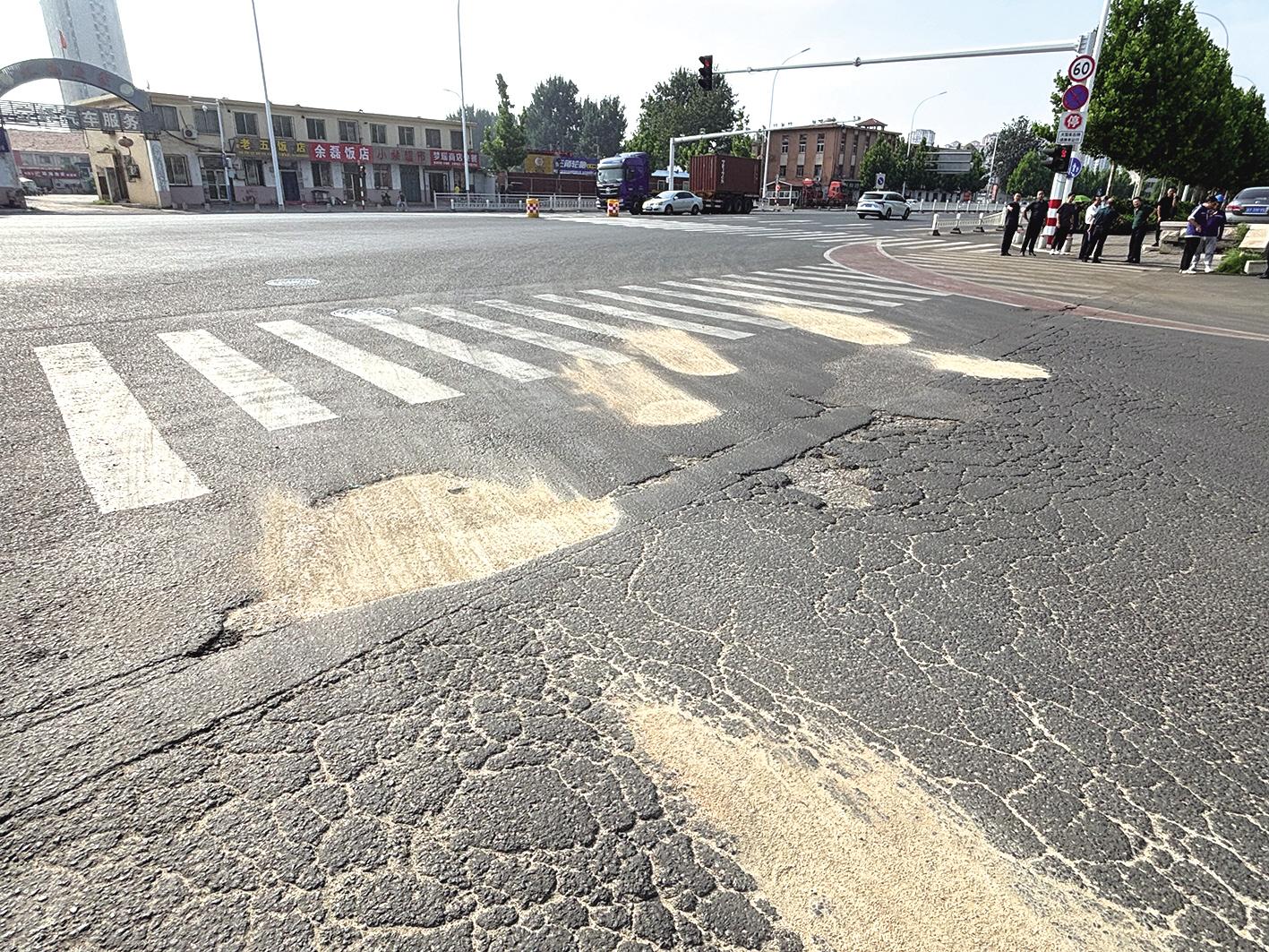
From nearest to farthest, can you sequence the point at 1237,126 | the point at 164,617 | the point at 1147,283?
the point at 164,617
the point at 1147,283
the point at 1237,126

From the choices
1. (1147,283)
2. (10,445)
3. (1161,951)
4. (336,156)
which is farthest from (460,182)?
(1161,951)

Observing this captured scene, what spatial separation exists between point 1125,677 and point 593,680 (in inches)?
83.1

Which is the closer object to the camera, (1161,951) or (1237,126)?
(1161,951)

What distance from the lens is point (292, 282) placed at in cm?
1144

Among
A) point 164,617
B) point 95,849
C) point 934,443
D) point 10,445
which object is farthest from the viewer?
point 934,443

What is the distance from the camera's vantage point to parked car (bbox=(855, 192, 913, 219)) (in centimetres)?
4834

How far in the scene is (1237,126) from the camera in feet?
129

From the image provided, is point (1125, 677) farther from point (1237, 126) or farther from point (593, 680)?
point (1237, 126)

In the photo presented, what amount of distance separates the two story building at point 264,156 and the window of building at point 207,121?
0.20 ft

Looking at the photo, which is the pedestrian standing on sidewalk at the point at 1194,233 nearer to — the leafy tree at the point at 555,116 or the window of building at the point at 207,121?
the window of building at the point at 207,121

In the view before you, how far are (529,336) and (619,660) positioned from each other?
605 cm

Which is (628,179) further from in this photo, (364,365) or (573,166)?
(364,365)

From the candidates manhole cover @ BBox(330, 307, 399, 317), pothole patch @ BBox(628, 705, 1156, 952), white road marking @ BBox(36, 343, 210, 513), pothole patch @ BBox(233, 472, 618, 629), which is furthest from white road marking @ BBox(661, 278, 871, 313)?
pothole patch @ BBox(628, 705, 1156, 952)

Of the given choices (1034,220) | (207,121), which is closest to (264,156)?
(207,121)
